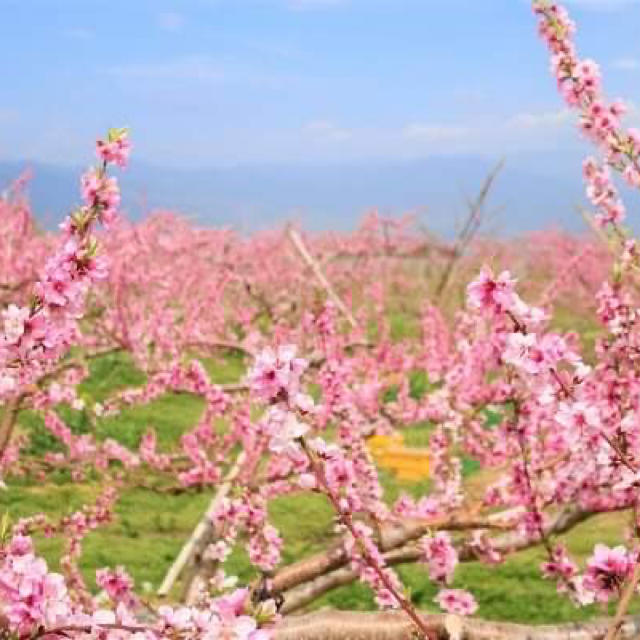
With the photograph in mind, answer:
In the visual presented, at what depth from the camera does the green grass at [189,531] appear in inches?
372

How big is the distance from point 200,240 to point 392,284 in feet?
35.7

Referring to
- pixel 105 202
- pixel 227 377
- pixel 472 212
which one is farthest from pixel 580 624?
pixel 227 377

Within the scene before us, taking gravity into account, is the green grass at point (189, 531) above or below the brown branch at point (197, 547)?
below

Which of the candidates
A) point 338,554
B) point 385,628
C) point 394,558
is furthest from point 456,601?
point 385,628

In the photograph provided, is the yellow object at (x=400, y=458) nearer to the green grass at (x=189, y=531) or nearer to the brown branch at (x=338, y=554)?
the green grass at (x=189, y=531)

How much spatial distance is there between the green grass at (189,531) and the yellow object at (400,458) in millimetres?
286

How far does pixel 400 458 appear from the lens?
15.8 meters

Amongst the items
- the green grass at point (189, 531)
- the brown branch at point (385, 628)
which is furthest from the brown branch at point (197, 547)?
the brown branch at point (385, 628)

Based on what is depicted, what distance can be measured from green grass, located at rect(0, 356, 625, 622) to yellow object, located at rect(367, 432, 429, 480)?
29 cm

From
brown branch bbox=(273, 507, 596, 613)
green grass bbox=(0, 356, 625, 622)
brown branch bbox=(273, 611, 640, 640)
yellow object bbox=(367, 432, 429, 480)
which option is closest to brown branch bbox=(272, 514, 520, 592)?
brown branch bbox=(273, 507, 596, 613)

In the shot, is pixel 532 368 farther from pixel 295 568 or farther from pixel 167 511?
pixel 167 511

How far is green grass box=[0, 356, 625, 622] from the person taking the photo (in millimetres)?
9445

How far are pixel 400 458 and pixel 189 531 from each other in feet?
15.2

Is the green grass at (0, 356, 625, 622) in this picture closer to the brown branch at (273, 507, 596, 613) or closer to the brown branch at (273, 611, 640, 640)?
the brown branch at (273, 507, 596, 613)
